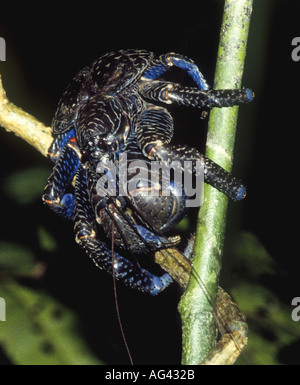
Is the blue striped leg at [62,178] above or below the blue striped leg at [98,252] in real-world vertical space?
above

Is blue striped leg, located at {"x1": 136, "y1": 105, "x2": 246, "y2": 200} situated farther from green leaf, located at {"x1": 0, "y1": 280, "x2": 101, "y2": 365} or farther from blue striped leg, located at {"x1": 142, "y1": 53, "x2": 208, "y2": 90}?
green leaf, located at {"x1": 0, "y1": 280, "x2": 101, "y2": 365}

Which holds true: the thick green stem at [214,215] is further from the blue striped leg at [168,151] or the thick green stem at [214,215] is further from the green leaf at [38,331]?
the green leaf at [38,331]

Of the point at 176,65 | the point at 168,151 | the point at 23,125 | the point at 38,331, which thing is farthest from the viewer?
the point at 38,331

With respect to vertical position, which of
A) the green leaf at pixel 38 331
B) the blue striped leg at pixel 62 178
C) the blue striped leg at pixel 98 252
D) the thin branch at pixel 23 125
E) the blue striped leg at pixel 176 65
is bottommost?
the green leaf at pixel 38 331

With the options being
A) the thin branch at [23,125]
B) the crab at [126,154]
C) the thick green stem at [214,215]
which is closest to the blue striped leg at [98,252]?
the crab at [126,154]

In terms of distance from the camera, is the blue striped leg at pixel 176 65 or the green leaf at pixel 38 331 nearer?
the blue striped leg at pixel 176 65

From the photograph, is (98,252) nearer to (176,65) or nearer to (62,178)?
(62,178)

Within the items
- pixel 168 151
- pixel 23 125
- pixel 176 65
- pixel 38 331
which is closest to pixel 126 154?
pixel 168 151
